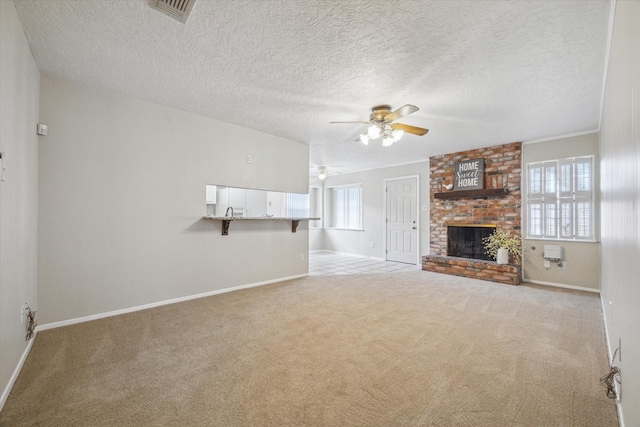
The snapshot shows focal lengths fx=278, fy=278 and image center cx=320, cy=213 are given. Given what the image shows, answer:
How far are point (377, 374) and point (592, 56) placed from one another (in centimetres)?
321

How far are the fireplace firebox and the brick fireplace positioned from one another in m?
0.02

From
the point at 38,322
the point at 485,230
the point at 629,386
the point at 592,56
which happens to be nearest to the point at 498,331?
the point at 629,386

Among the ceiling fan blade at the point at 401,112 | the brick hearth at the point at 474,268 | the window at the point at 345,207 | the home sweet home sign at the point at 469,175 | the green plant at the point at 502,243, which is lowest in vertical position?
the brick hearth at the point at 474,268

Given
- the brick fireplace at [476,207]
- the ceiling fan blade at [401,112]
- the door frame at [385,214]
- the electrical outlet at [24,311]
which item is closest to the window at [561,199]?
the brick fireplace at [476,207]

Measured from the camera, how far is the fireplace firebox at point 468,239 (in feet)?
18.5

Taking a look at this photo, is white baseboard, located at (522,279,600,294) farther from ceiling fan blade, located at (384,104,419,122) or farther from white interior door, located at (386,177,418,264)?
ceiling fan blade, located at (384,104,419,122)

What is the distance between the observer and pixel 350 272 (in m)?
5.86

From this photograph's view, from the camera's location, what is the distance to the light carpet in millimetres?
1626

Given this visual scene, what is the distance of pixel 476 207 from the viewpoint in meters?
5.67

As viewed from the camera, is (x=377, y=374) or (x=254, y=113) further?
(x=254, y=113)

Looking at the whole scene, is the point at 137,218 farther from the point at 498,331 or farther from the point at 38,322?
the point at 498,331

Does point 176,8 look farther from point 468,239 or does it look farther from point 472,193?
point 468,239

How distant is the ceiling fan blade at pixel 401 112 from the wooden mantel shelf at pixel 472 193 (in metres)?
3.11

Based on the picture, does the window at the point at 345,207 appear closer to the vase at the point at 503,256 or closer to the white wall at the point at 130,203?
the vase at the point at 503,256
